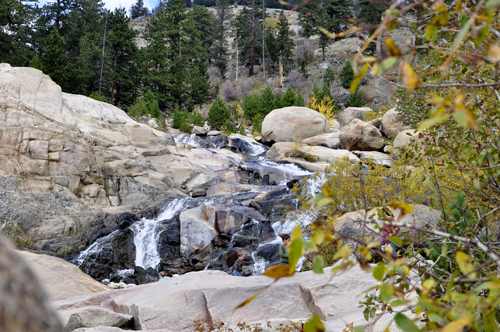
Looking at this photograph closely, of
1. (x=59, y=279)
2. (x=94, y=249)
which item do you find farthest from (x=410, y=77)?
(x=94, y=249)

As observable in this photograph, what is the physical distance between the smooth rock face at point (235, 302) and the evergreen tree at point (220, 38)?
152 ft

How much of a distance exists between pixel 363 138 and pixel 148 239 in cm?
1353

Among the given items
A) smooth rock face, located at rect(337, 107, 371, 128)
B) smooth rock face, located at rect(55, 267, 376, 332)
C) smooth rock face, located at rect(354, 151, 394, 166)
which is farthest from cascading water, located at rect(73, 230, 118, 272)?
smooth rock face, located at rect(337, 107, 371, 128)

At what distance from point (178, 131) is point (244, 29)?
93.5 feet

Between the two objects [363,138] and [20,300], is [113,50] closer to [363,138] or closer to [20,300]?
[363,138]

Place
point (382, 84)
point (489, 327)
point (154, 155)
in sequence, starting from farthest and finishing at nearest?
point (382, 84) < point (154, 155) < point (489, 327)

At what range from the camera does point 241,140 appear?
23031mm

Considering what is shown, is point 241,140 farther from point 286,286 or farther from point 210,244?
point 286,286

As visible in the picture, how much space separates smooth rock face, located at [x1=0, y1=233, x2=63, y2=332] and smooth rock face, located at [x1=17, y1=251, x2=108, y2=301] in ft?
21.4

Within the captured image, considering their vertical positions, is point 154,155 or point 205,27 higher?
point 205,27

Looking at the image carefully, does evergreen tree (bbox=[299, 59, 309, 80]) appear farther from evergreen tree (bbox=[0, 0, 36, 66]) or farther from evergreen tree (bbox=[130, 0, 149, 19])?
evergreen tree (bbox=[130, 0, 149, 19])

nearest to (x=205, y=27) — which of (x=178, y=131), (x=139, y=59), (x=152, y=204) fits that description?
Answer: (x=139, y=59)

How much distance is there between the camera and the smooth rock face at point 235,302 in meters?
4.89

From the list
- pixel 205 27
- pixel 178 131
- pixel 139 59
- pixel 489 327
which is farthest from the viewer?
pixel 205 27
